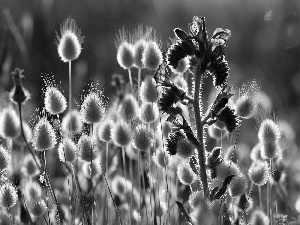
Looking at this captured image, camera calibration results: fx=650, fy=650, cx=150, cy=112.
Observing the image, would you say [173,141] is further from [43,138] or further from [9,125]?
[9,125]

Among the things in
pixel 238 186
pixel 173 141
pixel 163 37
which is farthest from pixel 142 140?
pixel 163 37

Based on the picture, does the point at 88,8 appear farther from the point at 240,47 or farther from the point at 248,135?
the point at 248,135

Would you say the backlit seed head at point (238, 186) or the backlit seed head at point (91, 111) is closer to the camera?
the backlit seed head at point (238, 186)

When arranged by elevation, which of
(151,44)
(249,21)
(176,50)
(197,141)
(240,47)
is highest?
(249,21)

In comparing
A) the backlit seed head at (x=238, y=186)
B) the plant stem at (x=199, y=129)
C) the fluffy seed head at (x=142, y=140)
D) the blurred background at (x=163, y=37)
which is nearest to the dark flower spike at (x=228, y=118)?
the plant stem at (x=199, y=129)

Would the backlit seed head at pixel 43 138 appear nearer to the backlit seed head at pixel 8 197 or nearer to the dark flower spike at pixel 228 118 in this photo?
the backlit seed head at pixel 8 197

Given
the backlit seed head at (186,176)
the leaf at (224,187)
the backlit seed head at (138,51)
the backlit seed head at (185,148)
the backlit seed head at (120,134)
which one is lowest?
the leaf at (224,187)

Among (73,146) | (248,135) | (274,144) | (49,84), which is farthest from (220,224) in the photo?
(248,135)
